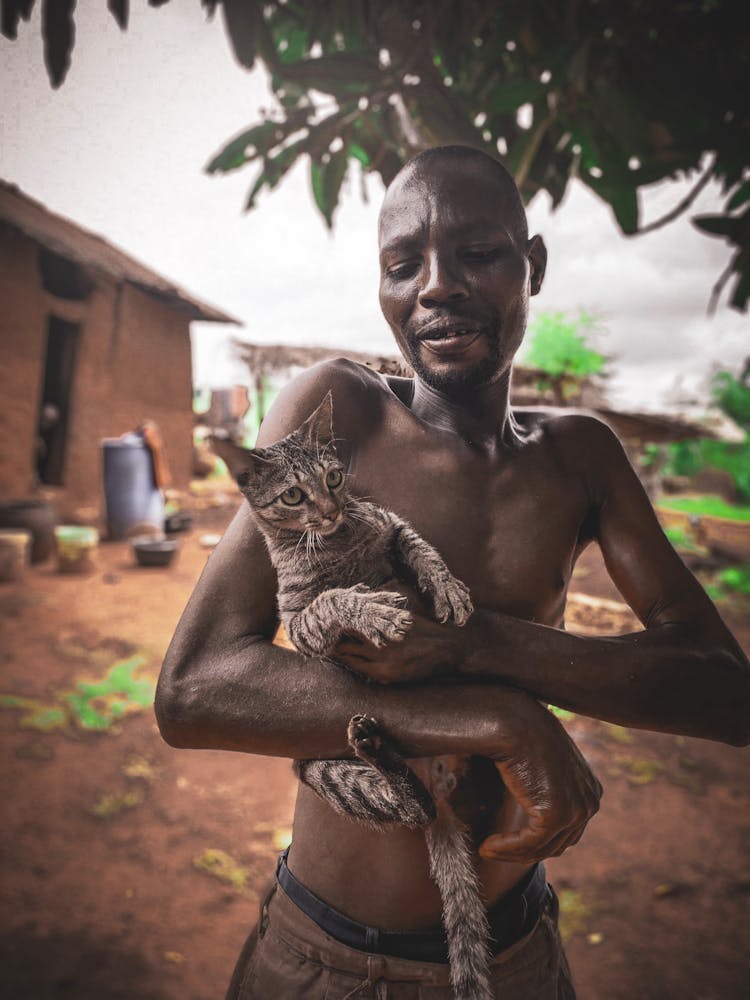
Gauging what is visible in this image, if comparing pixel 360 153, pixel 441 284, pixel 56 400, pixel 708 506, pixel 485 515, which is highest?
pixel 360 153

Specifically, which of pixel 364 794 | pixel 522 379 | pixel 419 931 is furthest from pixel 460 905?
pixel 522 379

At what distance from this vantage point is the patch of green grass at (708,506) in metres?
23.1

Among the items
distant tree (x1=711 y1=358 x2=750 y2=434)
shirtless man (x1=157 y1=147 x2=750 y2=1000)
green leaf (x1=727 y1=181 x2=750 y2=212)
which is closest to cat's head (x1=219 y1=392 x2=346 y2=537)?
shirtless man (x1=157 y1=147 x2=750 y2=1000)

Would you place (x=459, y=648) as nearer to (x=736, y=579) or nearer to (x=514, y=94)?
(x=514, y=94)

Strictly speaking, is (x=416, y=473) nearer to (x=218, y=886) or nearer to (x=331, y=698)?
(x=331, y=698)

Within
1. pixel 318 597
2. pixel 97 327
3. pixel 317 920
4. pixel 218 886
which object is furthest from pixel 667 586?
pixel 97 327

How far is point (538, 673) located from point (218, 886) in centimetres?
410

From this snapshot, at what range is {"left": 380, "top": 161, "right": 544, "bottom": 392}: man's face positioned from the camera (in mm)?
1567

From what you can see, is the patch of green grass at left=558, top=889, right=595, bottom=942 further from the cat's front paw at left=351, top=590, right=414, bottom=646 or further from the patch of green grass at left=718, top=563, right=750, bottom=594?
the patch of green grass at left=718, top=563, right=750, bottom=594

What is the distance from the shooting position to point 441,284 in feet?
5.02

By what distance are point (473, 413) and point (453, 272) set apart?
1.43 ft

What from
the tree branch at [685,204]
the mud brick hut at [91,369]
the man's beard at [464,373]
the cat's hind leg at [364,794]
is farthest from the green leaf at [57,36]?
the mud brick hut at [91,369]

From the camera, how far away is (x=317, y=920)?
1.72 m

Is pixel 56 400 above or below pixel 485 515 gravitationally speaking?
below
